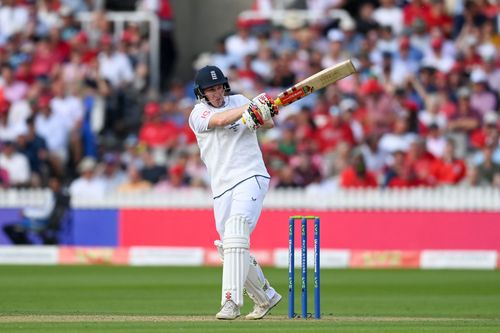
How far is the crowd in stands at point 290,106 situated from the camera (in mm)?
16609

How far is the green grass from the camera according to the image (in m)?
8.26

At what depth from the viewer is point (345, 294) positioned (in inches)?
467

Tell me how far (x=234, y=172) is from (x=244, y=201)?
213 mm

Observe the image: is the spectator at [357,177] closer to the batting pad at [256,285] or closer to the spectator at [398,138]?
the spectator at [398,138]

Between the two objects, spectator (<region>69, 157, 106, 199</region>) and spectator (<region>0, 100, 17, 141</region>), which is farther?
spectator (<region>0, 100, 17, 141</region>)

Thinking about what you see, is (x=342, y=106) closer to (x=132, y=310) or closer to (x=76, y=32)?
(x=76, y=32)

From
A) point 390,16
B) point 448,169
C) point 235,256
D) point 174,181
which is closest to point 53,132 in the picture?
point 174,181

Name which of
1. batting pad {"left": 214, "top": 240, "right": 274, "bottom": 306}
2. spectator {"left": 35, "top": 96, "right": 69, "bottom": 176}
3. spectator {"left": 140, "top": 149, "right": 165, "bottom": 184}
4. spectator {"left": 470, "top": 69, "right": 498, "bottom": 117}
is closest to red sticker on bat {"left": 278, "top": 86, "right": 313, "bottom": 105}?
batting pad {"left": 214, "top": 240, "right": 274, "bottom": 306}

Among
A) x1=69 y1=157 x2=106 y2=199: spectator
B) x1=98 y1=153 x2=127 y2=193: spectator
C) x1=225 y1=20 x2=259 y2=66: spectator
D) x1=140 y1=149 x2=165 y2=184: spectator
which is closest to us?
x1=69 y1=157 x2=106 y2=199: spectator

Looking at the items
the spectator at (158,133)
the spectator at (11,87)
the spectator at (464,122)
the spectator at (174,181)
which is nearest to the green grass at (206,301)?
the spectator at (174,181)

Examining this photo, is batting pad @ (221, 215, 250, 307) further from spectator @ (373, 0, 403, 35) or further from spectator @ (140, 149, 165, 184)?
spectator @ (373, 0, 403, 35)

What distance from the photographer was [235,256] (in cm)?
836

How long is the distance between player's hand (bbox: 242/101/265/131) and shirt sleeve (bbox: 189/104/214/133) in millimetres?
298

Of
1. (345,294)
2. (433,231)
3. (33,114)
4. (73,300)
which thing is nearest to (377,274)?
(433,231)
